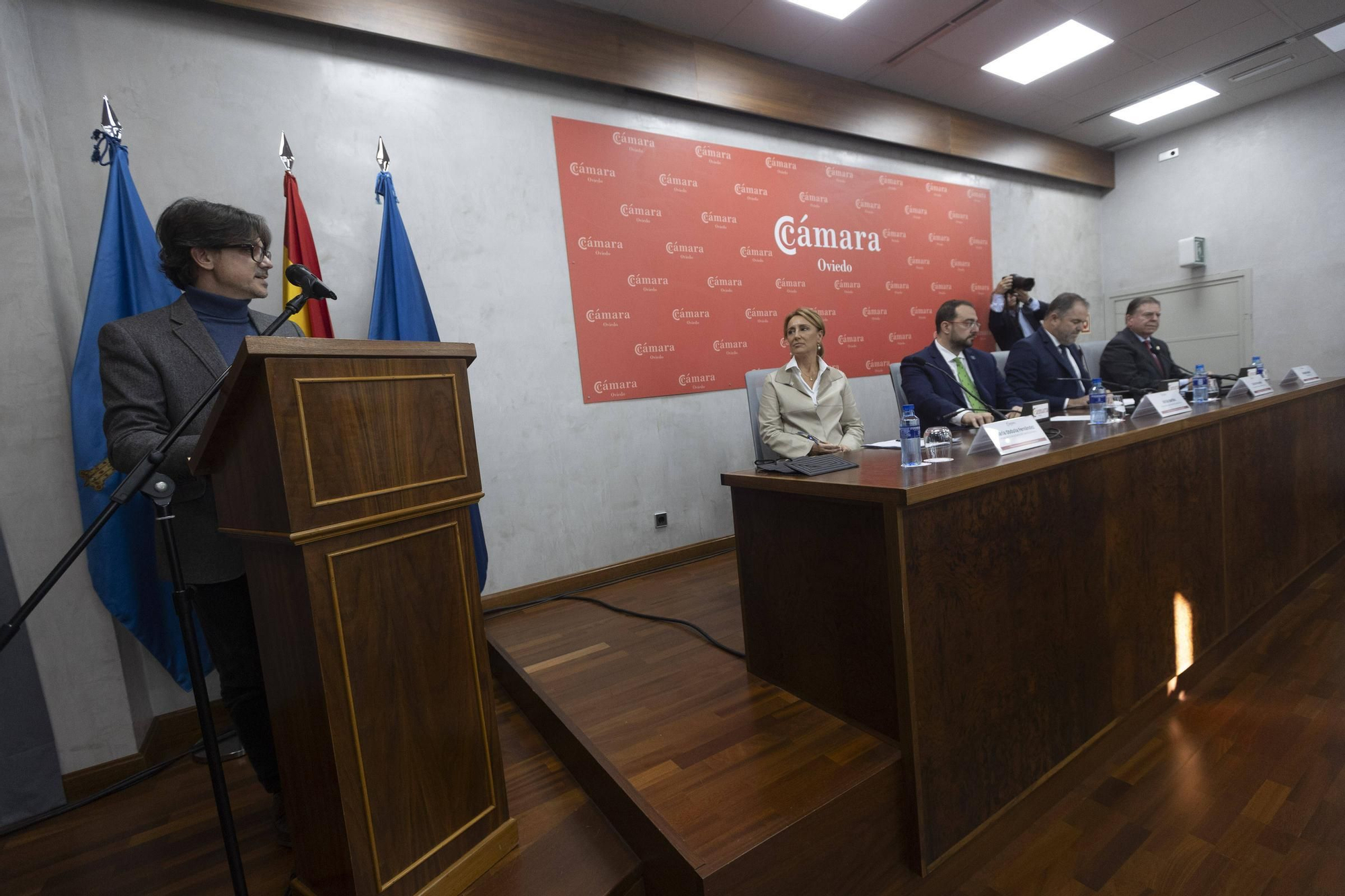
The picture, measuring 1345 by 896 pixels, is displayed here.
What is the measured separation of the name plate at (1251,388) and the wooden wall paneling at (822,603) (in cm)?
222

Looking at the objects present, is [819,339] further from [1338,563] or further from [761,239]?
[1338,563]

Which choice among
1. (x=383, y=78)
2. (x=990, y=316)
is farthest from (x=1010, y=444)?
(x=990, y=316)

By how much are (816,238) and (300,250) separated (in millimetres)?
2750

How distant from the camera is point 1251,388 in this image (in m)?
2.51

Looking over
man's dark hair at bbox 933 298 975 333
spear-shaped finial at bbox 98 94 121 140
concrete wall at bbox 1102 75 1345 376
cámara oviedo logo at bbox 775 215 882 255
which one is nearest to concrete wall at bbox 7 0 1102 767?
spear-shaped finial at bbox 98 94 121 140

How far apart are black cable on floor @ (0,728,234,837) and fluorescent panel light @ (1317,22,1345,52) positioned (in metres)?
6.61

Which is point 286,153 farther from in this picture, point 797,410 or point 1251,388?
point 1251,388

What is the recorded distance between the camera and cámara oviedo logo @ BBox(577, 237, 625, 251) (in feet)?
9.61

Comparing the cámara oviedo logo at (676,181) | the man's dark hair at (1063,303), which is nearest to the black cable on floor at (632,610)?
the cámara oviedo logo at (676,181)

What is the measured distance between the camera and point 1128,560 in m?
1.72

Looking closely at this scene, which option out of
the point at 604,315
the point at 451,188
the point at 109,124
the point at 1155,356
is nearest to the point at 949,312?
the point at 604,315

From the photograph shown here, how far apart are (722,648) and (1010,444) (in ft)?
3.60

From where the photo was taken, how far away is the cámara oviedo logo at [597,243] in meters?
2.93

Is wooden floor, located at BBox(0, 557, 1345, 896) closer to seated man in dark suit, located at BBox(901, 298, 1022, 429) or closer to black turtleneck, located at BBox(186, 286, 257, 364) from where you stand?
black turtleneck, located at BBox(186, 286, 257, 364)
